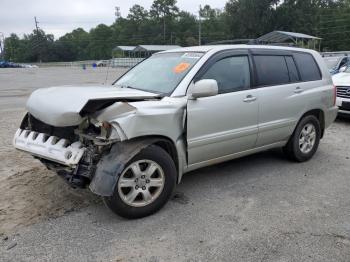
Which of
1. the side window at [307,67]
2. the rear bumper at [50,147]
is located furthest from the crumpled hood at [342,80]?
the rear bumper at [50,147]

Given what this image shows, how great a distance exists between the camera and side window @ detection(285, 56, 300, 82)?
5281 millimetres

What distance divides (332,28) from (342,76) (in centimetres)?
7342

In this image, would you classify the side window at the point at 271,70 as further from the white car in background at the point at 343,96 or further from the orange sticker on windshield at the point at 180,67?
the white car in background at the point at 343,96

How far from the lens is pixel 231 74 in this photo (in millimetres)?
4516

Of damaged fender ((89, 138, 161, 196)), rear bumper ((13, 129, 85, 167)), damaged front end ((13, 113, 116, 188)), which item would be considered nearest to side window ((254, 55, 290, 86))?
damaged fender ((89, 138, 161, 196))

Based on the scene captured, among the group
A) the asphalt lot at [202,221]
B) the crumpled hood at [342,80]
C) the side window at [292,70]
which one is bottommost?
the asphalt lot at [202,221]

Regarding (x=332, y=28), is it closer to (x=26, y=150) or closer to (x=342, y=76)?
(x=342, y=76)

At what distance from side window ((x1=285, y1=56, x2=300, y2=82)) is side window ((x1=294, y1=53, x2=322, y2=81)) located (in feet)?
0.35

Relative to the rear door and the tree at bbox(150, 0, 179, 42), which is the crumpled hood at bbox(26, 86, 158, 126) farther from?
the tree at bbox(150, 0, 179, 42)

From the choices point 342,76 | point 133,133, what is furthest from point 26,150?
point 342,76

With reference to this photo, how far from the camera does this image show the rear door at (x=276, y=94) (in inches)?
190

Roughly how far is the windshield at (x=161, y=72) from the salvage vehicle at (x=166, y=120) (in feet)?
0.06

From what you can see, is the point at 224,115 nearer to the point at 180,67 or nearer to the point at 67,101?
the point at 180,67

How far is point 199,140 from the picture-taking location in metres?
4.10
